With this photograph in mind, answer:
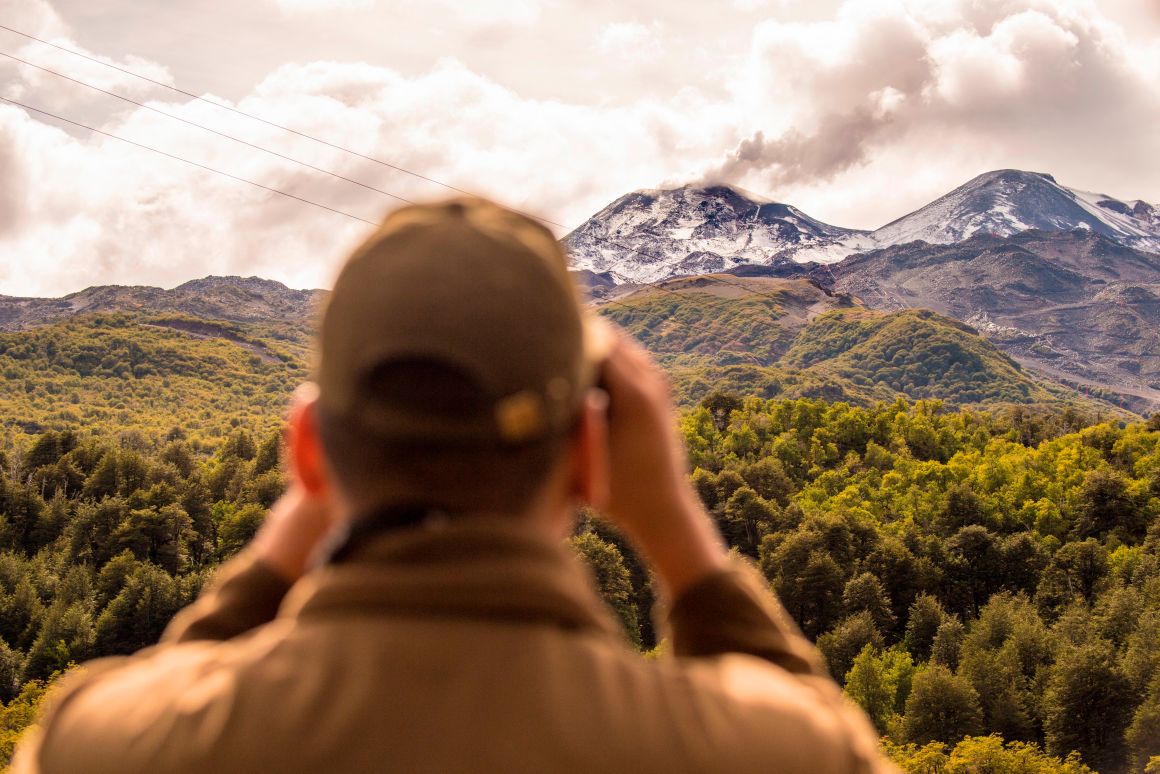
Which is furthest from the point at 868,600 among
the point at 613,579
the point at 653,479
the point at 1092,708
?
the point at 653,479

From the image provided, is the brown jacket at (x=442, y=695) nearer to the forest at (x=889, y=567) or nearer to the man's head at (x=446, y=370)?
the man's head at (x=446, y=370)

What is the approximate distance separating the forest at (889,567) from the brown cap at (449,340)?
49.3 meters

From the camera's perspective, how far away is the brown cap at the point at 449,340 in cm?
157

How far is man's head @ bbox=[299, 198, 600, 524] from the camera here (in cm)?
157

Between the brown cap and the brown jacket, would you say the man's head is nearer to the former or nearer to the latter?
the brown cap

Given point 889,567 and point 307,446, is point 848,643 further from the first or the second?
point 307,446

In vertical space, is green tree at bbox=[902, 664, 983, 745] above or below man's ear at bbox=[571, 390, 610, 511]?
below

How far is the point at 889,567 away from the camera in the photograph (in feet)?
263

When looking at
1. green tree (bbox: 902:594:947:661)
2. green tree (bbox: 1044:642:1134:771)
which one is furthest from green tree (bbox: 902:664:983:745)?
green tree (bbox: 902:594:947:661)

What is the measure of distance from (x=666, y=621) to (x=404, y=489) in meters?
0.67

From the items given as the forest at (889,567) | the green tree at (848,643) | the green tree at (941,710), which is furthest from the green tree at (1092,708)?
the green tree at (848,643)

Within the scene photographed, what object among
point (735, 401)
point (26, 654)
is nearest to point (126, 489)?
point (26, 654)

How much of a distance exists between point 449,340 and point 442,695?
569 mm

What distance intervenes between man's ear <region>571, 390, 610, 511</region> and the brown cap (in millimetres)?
73
